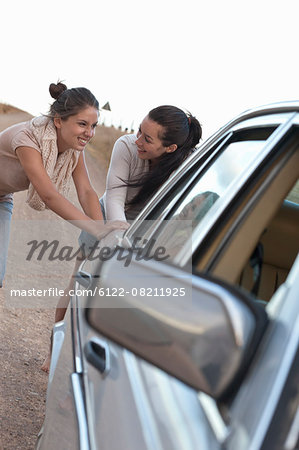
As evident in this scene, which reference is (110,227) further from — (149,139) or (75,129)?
(75,129)

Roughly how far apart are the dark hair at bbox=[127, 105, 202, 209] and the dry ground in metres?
1.46

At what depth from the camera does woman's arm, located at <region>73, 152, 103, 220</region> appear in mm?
3727

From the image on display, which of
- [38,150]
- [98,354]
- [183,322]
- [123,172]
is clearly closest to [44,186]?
[38,150]

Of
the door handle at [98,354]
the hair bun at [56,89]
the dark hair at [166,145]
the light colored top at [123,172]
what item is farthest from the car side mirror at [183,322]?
the hair bun at [56,89]

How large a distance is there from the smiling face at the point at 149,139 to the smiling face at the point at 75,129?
0.31 m

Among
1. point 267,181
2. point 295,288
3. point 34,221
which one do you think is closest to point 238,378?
point 295,288

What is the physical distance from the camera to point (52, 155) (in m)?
3.62

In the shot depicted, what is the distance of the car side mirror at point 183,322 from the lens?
0.90 meters

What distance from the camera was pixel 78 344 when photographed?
6.30ft

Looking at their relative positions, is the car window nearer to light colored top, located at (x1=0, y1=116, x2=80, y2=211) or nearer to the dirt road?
light colored top, located at (x1=0, y1=116, x2=80, y2=211)

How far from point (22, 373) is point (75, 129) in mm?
1985

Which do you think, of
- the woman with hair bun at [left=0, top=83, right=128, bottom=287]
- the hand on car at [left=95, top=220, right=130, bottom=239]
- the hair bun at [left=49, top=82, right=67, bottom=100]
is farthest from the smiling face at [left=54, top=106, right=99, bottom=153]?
the hand on car at [left=95, top=220, right=130, bottom=239]

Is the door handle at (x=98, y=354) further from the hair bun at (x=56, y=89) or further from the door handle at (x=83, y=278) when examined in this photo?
the hair bun at (x=56, y=89)

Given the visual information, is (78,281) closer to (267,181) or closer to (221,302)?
(267,181)
